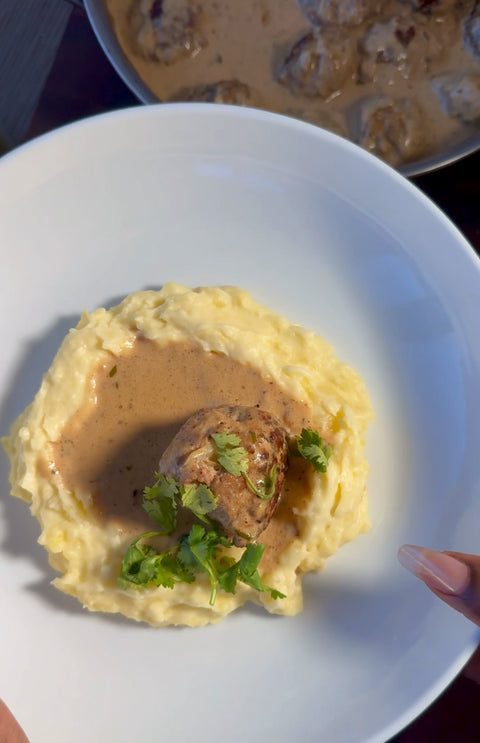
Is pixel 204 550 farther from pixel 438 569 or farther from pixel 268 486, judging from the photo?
pixel 438 569

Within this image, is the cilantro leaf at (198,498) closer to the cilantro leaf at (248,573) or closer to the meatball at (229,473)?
the meatball at (229,473)

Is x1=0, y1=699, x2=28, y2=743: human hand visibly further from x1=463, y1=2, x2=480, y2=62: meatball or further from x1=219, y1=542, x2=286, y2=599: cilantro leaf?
x1=463, y1=2, x2=480, y2=62: meatball

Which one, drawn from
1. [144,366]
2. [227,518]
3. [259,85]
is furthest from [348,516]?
[259,85]

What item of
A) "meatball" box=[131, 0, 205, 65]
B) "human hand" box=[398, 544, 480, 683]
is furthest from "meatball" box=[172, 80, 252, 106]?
"human hand" box=[398, 544, 480, 683]

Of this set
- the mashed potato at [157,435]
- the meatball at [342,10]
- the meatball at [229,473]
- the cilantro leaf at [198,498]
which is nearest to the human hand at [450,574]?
the mashed potato at [157,435]

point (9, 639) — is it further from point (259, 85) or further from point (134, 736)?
point (259, 85)

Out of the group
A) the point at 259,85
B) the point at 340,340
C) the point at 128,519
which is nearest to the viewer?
the point at 128,519
